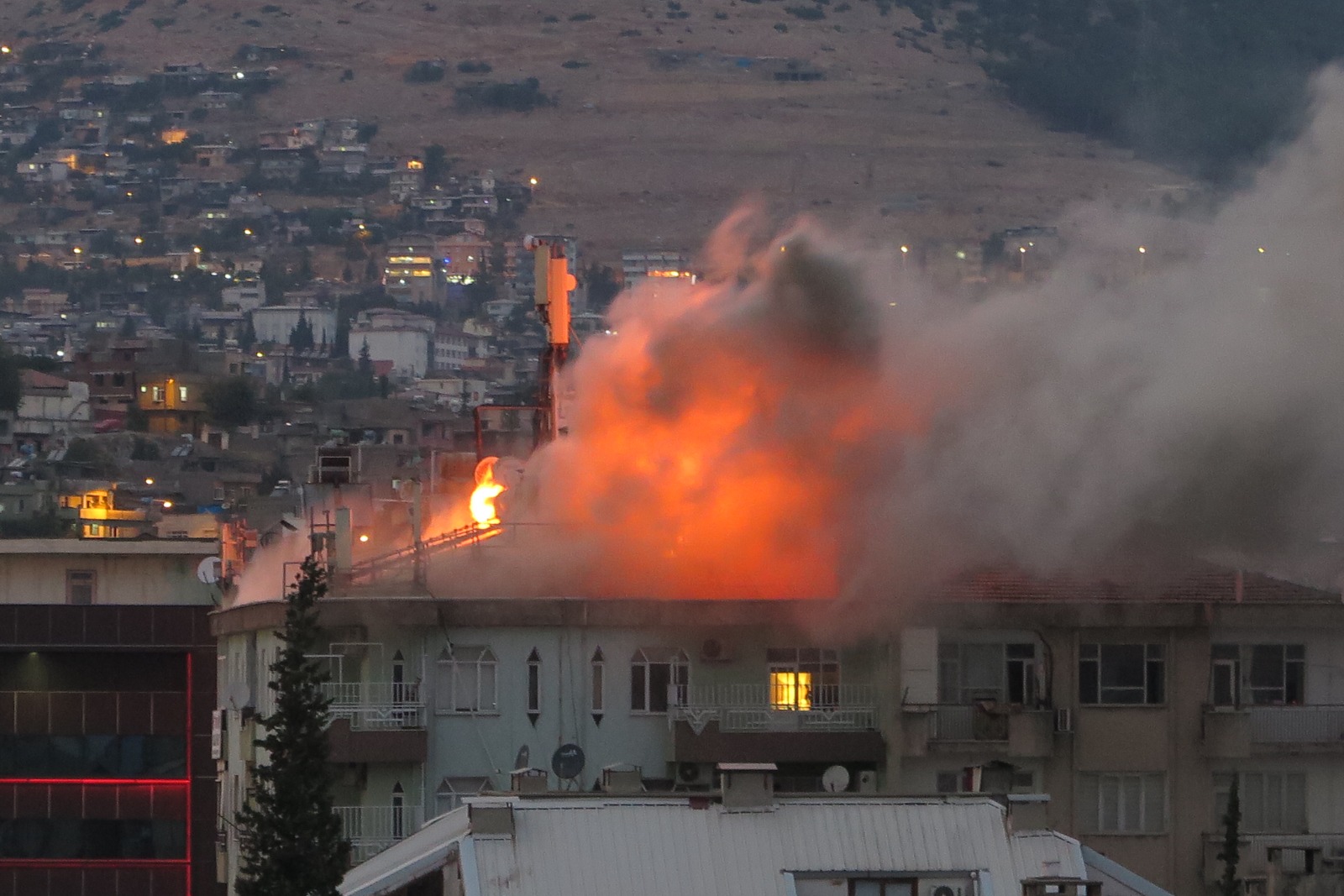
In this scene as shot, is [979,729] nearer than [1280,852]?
No

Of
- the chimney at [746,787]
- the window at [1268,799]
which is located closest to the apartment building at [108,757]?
the window at [1268,799]

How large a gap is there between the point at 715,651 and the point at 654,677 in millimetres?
998

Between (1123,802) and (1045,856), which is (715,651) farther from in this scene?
(1045,856)

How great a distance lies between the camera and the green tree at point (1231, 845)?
133 feet

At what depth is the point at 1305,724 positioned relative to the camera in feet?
156

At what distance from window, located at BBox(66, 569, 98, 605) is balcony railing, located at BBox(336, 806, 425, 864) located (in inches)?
1317

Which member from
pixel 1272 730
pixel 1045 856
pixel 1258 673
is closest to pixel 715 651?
pixel 1258 673

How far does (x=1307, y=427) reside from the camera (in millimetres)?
46031

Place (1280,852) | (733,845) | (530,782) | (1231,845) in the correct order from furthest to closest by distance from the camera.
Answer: (1280,852) < (1231,845) < (530,782) < (733,845)

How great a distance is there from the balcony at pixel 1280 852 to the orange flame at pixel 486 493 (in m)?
14.5

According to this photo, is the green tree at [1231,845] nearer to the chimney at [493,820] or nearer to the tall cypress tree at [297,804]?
the chimney at [493,820]

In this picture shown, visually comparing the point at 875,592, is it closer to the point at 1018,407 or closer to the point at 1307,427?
the point at 1018,407

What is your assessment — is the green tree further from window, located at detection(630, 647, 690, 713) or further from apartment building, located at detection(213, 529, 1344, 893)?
window, located at detection(630, 647, 690, 713)

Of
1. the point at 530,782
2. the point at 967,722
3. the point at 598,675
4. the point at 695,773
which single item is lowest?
the point at 530,782
